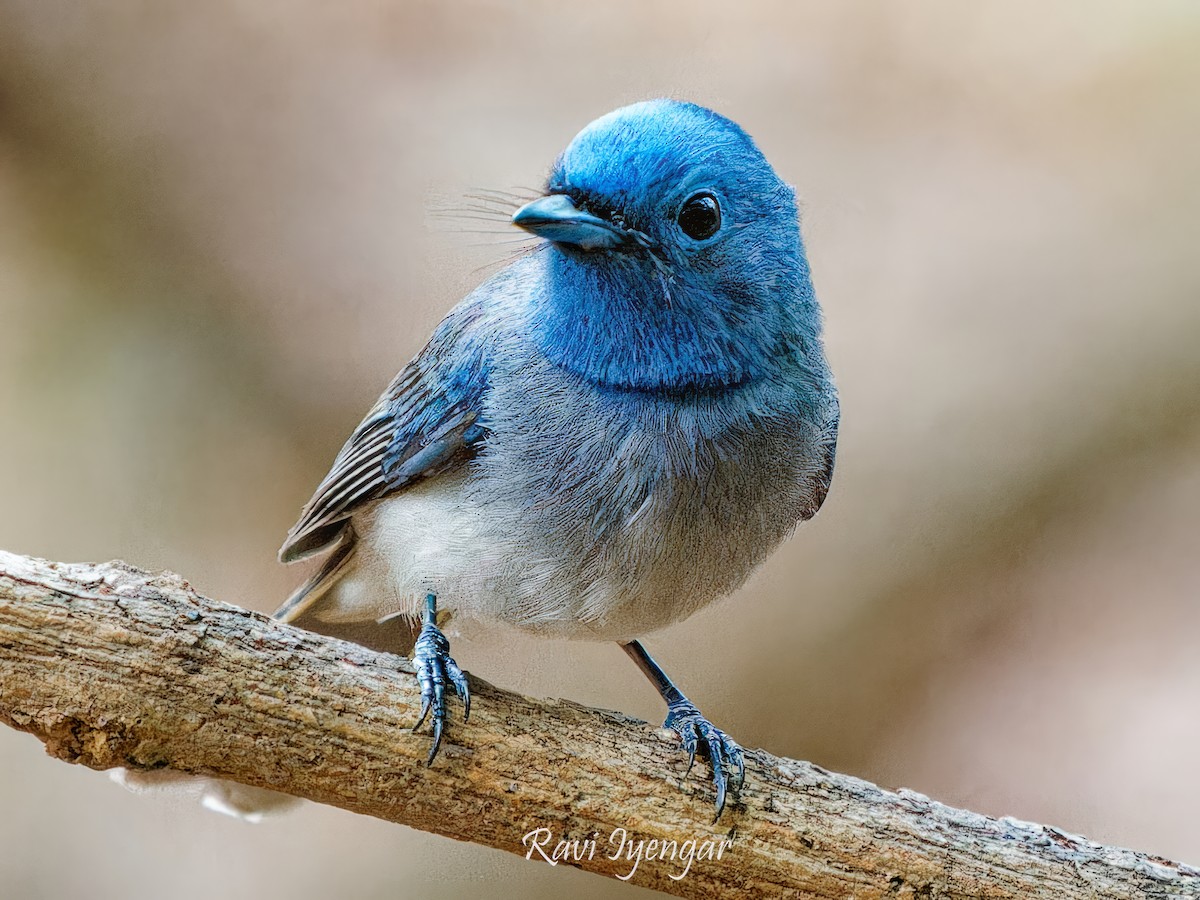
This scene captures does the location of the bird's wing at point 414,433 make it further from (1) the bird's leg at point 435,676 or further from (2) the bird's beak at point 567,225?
(2) the bird's beak at point 567,225

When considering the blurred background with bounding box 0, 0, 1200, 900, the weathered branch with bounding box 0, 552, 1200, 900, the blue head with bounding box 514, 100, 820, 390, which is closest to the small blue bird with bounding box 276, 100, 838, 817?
the blue head with bounding box 514, 100, 820, 390

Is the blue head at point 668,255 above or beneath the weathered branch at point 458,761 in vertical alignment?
above

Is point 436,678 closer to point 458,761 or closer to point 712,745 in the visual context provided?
point 458,761

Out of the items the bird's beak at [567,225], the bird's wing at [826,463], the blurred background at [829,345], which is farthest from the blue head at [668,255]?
the blurred background at [829,345]

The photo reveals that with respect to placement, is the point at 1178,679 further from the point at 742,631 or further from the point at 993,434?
the point at 742,631

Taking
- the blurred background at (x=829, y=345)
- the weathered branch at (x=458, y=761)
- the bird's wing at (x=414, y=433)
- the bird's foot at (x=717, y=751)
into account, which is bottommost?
the weathered branch at (x=458, y=761)
